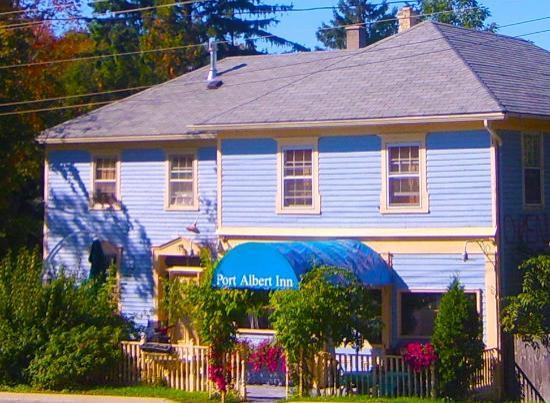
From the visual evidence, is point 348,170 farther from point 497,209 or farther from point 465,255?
point 497,209

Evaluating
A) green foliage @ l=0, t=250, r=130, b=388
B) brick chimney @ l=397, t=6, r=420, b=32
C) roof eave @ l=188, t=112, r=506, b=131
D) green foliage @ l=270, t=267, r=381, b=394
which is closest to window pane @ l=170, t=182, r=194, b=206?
roof eave @ l=188, t=112, r=506, b=131

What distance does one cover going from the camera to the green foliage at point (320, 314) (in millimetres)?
21406

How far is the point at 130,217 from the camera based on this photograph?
3083 cm

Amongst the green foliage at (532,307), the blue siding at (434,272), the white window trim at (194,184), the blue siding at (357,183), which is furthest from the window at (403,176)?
the white window trim at (194,184)

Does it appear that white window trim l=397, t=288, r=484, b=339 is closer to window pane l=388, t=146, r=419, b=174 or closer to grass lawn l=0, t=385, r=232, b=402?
window pane l=388, t=146, r=419, b=174

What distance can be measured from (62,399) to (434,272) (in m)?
8.20

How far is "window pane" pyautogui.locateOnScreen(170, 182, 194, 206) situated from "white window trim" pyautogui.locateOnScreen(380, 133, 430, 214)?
6.41 meters

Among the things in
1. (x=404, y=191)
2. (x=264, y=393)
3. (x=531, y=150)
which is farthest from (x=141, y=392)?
(x=531, y=150)

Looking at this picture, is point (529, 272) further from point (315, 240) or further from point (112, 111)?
point (112, 111)

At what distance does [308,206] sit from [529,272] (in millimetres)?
5405

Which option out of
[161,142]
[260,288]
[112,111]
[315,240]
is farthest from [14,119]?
[260,288]

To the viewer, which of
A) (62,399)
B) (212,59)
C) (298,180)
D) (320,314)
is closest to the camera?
(320,314)

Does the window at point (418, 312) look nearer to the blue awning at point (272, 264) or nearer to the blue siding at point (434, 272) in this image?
the blue siding at point (434, 272)

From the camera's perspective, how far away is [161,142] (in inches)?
1187
